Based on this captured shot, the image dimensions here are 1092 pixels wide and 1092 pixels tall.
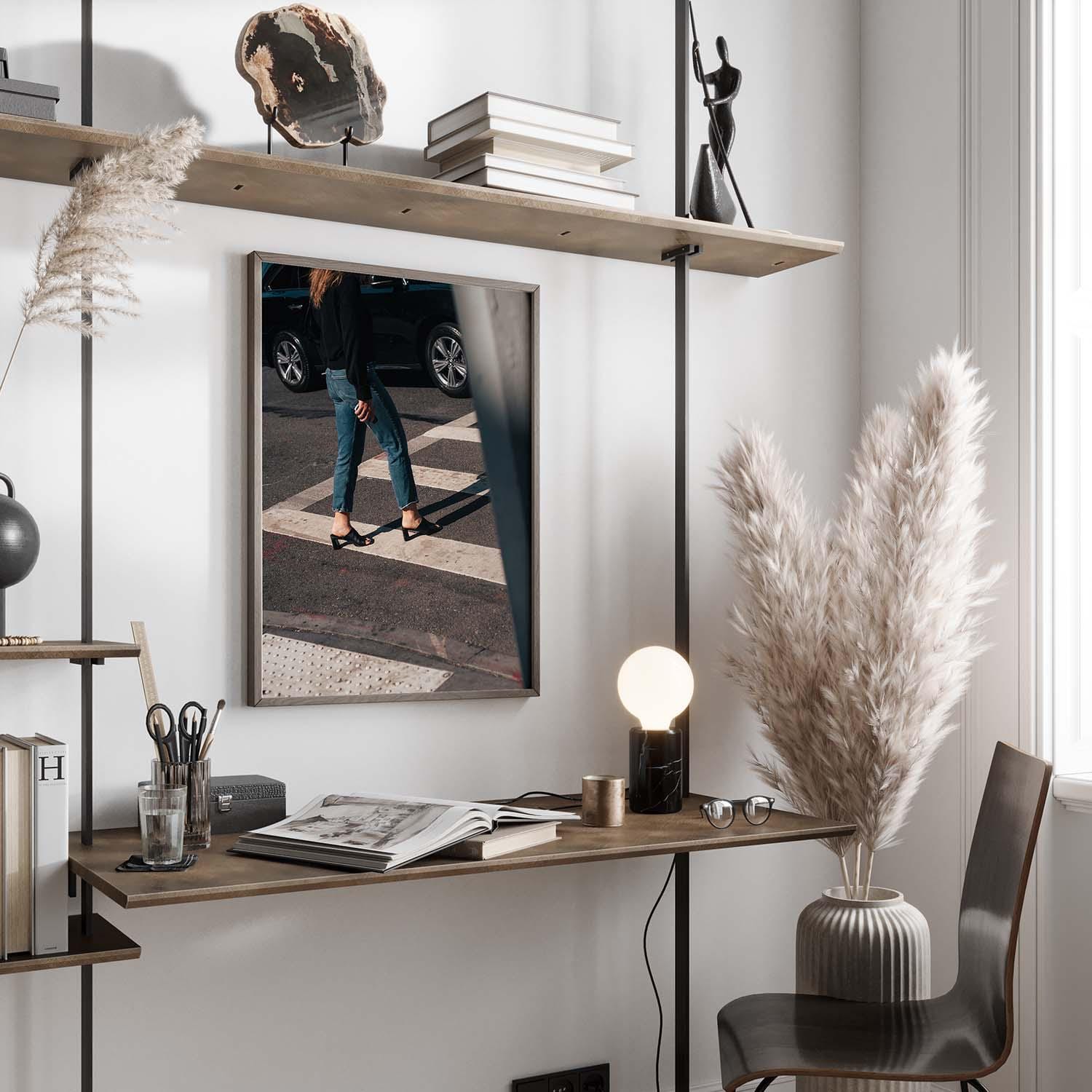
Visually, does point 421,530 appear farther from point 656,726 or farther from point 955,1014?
point 955,1014

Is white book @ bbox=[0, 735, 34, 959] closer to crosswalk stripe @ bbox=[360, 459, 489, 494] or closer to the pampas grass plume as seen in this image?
crosswalk stripe @ bbox=[360, 459, 489, 494]

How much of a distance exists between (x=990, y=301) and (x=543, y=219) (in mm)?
968

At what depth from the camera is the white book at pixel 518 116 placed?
2068 millimetres

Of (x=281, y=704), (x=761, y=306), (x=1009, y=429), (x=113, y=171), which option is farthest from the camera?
(x=761, y=306)

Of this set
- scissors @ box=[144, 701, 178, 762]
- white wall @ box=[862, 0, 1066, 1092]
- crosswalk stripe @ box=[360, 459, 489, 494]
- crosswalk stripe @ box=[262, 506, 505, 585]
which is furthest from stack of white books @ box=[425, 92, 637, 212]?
scissors @ box=[144, 701, 178, 762]

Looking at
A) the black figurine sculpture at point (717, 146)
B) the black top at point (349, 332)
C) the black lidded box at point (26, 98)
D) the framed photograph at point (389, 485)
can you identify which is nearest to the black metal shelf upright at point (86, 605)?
the black lidded box at point (26, 98)

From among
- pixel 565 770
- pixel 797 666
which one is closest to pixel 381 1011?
pixel 565 770

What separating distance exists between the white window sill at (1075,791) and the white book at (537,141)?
1.44m

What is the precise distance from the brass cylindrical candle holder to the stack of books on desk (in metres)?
0.83

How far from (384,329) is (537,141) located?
42cm

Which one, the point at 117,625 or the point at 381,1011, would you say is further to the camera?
the point at 381,1011

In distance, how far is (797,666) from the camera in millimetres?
2301

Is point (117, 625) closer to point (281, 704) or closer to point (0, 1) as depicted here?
point (281, 704)

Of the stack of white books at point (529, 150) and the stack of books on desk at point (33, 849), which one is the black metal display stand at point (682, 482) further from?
the stack of books on desk at point (33, 849)
